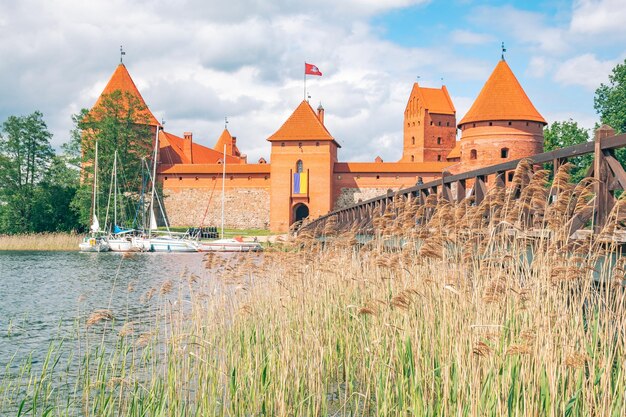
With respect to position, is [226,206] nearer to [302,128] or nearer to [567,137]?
[302,128]

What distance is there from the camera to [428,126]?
57312 mm

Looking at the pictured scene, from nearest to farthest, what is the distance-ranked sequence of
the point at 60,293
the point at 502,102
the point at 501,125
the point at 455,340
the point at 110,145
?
the point at 455,340
the point at 60,293
the point at 501,125
the point at 502,102
the point at 110,145

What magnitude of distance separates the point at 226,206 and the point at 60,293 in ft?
98.3

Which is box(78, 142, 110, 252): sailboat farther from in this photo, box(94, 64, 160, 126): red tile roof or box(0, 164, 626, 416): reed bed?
box(0, 164, 626, 416): reed bed

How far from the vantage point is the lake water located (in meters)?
8.12

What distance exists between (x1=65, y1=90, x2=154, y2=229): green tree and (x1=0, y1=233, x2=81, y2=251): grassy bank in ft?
13.1

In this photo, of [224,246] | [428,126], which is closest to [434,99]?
[428,126]

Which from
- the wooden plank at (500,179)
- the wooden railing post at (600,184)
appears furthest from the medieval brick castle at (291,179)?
the wooden railing post at (600,184)

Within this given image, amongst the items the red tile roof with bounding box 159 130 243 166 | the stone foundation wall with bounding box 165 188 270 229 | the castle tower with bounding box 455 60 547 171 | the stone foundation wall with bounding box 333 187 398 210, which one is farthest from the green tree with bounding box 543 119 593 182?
the red tile roof with bounding box 159 130 243 166

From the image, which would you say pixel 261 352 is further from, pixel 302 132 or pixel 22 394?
pixel 302 132

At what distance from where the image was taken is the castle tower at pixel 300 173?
41656 mm

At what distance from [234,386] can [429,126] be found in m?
54.4

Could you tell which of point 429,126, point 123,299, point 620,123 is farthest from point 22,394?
point 429,126

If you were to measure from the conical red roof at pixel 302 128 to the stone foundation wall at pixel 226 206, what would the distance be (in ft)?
12.8
